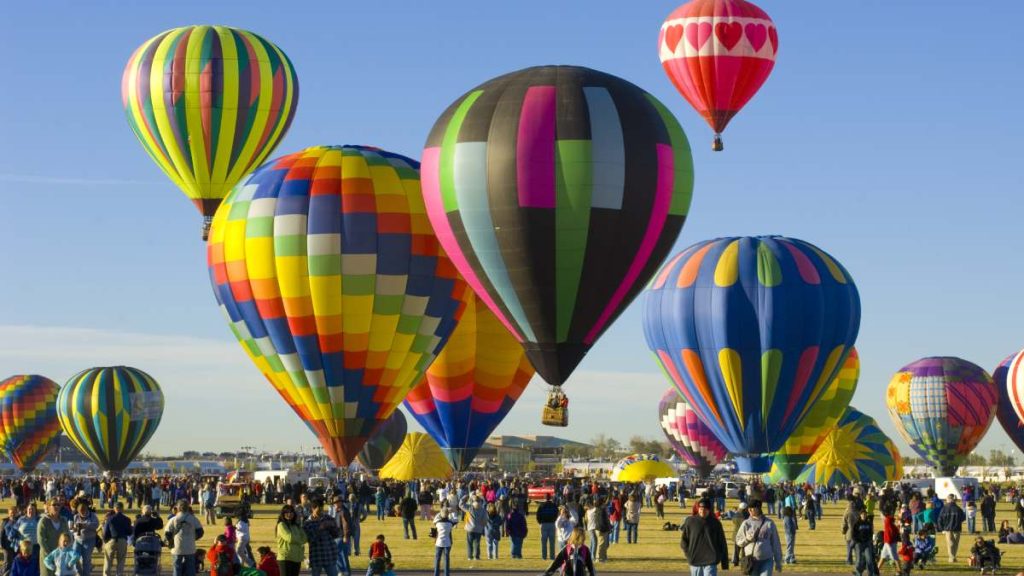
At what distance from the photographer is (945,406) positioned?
68.7m

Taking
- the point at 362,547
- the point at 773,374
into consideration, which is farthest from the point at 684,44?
the point at 362,547

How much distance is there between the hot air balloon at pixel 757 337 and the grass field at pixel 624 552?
5901mm

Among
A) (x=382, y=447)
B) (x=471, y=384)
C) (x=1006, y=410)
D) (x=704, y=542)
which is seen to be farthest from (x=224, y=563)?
(x=1006, y=410)

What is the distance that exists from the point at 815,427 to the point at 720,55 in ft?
50.4

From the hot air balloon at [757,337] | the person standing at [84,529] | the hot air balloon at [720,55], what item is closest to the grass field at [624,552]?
the person standing at [84,529]

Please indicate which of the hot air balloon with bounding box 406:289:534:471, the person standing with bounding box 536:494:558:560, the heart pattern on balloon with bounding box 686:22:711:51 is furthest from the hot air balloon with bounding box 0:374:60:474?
the person standing with bounding box 536:494:558:560

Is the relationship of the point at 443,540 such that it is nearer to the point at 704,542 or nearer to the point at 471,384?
the point at 704,542

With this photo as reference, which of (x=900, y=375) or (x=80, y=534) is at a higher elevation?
(x=900, y=375)

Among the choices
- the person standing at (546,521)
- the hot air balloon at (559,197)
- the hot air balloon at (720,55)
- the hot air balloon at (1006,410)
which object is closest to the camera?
the person standing at (546,521)

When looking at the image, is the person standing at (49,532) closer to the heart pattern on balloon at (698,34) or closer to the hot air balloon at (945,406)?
the heart pattern on balloon at (698,34)

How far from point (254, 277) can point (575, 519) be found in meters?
18.6

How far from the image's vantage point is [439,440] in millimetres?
50531

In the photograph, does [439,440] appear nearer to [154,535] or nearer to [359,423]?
[359,423]

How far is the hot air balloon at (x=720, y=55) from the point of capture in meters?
45.5
